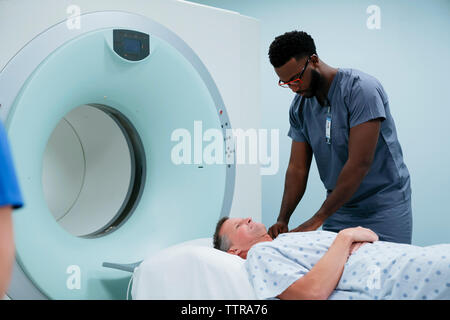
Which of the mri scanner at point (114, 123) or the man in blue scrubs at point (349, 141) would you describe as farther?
the man in blue scrubs at point (349, 141)

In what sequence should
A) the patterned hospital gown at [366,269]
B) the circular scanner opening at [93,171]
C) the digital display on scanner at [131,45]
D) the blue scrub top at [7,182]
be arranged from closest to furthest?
1. the blue scrub top at [7,182]
2. the patterned hospital gown at [366,269]
3. the digital display on scanner at [131,45]
4. the circular scanner opening at [93,171]

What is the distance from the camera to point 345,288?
1268 mm

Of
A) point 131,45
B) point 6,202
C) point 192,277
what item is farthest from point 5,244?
point 131,45

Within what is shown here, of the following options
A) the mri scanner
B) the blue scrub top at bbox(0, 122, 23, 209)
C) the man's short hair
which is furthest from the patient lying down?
the blue scrub top at bbox(0, 122, 23, 209)

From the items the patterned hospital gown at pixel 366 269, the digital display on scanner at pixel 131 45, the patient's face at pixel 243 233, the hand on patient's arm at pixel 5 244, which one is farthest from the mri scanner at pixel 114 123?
the hand on patient's arm at pixel 5 244

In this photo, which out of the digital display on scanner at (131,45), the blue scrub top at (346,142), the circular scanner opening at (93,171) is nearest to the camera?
the digital display on scanner at (131,45)

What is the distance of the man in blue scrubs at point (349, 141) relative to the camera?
155 centimetres

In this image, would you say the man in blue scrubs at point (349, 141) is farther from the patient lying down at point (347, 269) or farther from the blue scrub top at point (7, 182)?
the blue scrub top at point (7, 182)

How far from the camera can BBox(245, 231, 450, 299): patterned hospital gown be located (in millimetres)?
1178

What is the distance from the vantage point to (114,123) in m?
1.75

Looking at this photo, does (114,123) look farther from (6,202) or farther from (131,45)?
(6,202)

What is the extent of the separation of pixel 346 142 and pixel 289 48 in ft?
1.14

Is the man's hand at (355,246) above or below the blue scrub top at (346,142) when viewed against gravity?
below

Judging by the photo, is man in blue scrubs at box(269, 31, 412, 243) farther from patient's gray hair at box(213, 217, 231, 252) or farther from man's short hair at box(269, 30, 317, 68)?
patient's gray hair at box(213, 217, 231, 252)
